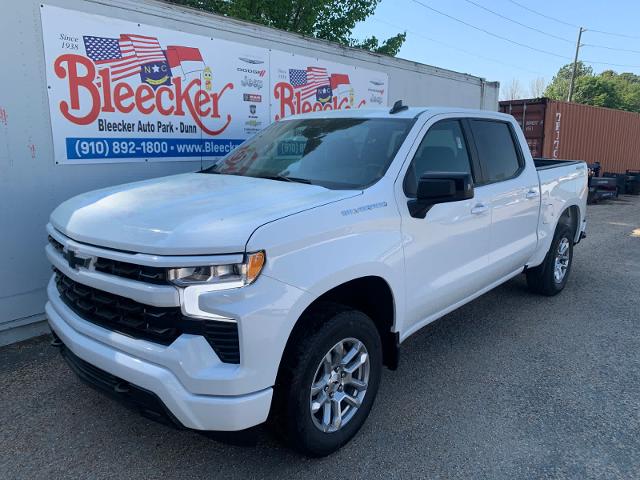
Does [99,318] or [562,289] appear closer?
[99,318]

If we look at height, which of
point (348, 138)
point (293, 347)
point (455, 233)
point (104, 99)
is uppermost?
point (104, 99)

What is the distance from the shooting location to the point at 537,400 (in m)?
3.48

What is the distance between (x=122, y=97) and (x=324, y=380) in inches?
137

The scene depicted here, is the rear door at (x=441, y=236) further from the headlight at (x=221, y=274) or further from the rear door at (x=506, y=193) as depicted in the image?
the headlight at (x=221, y=274)

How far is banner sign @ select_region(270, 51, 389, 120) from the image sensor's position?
6.19 m

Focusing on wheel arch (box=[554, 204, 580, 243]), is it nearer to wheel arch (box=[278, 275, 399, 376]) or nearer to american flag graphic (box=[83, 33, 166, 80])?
wheel arch (box=[278, 275, 399, 376])

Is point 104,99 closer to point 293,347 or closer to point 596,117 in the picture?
point 293,347

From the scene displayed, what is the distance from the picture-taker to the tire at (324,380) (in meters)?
2.49

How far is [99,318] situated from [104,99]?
278 centimetres

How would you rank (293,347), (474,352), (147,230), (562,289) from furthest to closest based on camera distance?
(562,289), (474,352), (293,347), (147,230)

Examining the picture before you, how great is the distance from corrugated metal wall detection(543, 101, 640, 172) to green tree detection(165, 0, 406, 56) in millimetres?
5648

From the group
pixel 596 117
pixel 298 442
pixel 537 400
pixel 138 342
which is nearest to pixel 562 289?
pixel 537 400

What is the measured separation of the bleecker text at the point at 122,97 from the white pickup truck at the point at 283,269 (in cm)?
140

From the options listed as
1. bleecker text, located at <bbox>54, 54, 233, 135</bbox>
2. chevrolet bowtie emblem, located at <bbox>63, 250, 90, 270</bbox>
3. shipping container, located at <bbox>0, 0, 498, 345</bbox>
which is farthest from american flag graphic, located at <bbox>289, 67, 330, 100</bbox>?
chevrolet bowtie emblem, located at <bbox>63, 250, 90, 270</bbox>
